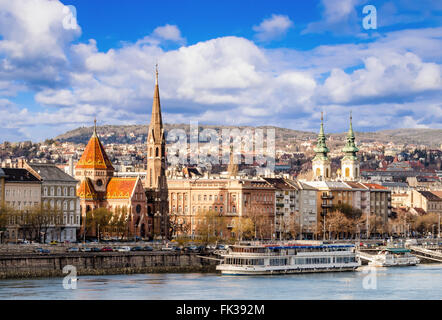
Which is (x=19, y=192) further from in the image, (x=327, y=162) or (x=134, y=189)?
(x=327, y=162)

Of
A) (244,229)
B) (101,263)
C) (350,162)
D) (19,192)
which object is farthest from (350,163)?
(101,263)

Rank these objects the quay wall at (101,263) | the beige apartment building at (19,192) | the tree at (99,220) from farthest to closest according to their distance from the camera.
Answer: the tree at (99,220) → the beige apartment building at (19,192) → the quay wall at (101,263)

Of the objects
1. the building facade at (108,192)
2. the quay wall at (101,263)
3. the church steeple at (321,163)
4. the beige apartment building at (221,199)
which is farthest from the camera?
the church steeple at (321,163)

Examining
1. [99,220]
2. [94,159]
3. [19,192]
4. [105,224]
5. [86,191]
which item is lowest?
[105,224]

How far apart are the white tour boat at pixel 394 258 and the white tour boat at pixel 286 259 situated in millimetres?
8701

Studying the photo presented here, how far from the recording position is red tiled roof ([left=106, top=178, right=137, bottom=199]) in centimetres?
13085

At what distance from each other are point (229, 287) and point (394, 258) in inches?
1550

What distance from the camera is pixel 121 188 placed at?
132 m

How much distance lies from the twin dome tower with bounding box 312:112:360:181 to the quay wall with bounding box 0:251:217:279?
269 ft

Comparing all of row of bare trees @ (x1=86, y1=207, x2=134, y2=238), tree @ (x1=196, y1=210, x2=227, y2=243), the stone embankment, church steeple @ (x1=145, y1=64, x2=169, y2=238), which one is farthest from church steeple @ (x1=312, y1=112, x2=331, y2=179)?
the stone embankment

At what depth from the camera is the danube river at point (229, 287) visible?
73312 mm

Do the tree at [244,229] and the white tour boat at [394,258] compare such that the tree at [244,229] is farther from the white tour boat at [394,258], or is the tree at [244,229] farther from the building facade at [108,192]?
the white tour boat at [394,258]

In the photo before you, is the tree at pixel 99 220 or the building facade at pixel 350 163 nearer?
the tree at pixel 99 220

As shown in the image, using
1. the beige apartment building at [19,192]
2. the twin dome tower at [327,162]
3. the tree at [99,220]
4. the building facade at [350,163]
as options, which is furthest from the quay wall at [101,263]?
the building facade at [350,163]
